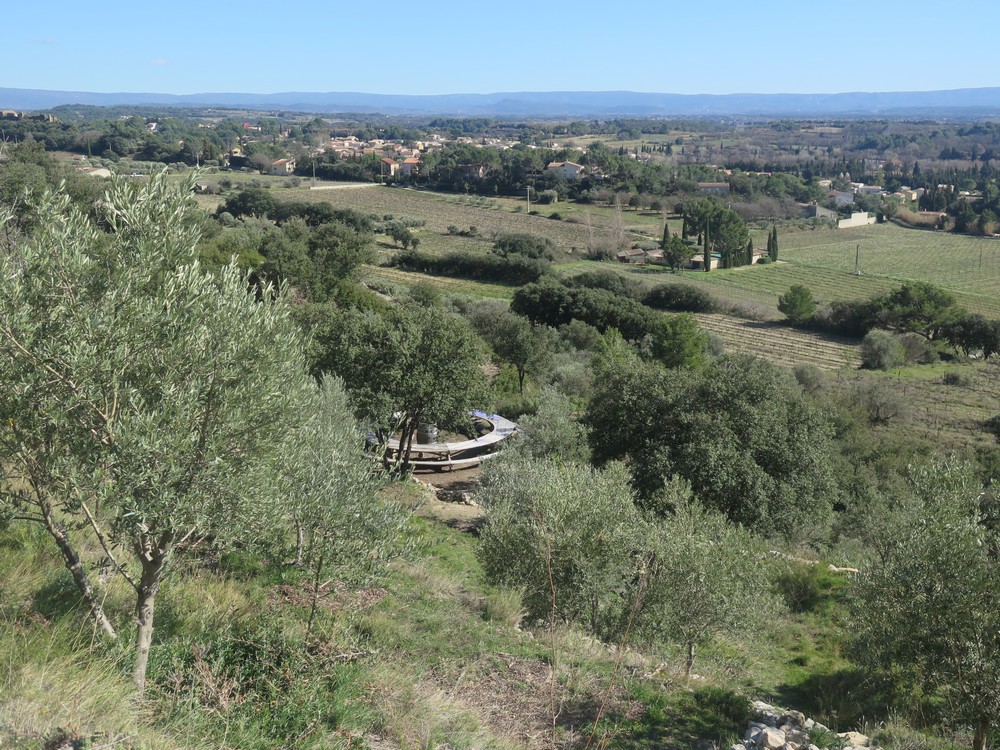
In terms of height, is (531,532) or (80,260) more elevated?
(80,260)

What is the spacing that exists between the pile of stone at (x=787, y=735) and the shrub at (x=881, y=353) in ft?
146

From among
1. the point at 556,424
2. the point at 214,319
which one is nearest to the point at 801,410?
the point at 556,424

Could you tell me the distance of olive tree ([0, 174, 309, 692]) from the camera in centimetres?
533

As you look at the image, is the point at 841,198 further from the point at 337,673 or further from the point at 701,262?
the point at 337,673

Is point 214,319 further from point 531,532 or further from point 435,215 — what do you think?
point 435,215

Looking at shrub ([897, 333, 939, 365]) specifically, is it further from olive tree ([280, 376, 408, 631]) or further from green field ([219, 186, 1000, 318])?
olive tree ([280, 376, 408, 631])

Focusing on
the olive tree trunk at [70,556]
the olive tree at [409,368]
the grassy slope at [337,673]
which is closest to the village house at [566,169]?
the olive tree at [409,368]

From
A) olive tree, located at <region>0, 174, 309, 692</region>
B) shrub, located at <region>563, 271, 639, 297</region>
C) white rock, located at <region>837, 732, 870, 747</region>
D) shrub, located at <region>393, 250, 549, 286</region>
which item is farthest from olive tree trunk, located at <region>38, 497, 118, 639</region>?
shrub, located at <region>393, 250, 549, 286</region>

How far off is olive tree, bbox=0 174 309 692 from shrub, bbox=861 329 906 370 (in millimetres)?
49908

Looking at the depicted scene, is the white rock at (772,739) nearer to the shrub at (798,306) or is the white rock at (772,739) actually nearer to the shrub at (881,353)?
the shrub at (881,353)

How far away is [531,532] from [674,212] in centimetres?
10666

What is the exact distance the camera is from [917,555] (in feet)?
29.1

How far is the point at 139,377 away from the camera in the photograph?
5.66 m

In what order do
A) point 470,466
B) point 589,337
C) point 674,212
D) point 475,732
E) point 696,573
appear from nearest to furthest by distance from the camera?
point 475,732, point 696,573, point 470,466, point 589,337, point 674,212
